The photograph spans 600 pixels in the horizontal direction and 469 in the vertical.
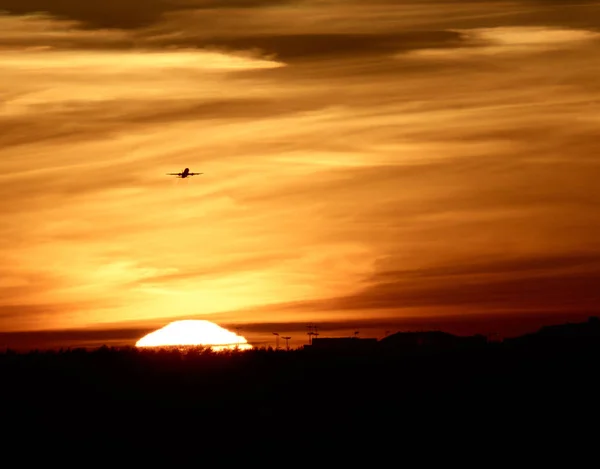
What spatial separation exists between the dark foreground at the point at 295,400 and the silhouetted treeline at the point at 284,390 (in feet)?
0.27

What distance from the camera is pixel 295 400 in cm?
5853

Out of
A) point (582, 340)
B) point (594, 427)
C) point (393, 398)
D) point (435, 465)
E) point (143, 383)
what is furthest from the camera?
point (582, 340)

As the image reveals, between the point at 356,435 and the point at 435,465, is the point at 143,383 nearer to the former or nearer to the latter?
the point at 356,435

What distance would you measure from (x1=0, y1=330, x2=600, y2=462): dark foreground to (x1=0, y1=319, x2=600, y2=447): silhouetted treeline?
0.27ft

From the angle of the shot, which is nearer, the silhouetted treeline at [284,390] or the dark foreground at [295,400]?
the dark foreground at [295,400]

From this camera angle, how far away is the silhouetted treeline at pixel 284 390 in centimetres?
5481

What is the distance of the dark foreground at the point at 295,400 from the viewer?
5278 cm

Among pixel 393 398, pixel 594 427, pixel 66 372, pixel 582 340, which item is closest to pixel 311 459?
pixel 393 398

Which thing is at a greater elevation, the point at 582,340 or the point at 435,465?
the point at 582,340

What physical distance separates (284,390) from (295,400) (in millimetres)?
2254

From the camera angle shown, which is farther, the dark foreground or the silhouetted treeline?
the silhouetted treeline

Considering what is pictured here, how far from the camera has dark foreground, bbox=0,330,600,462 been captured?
52.8m

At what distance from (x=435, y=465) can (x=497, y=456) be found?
269cm

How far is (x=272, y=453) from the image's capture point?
51.2 m
